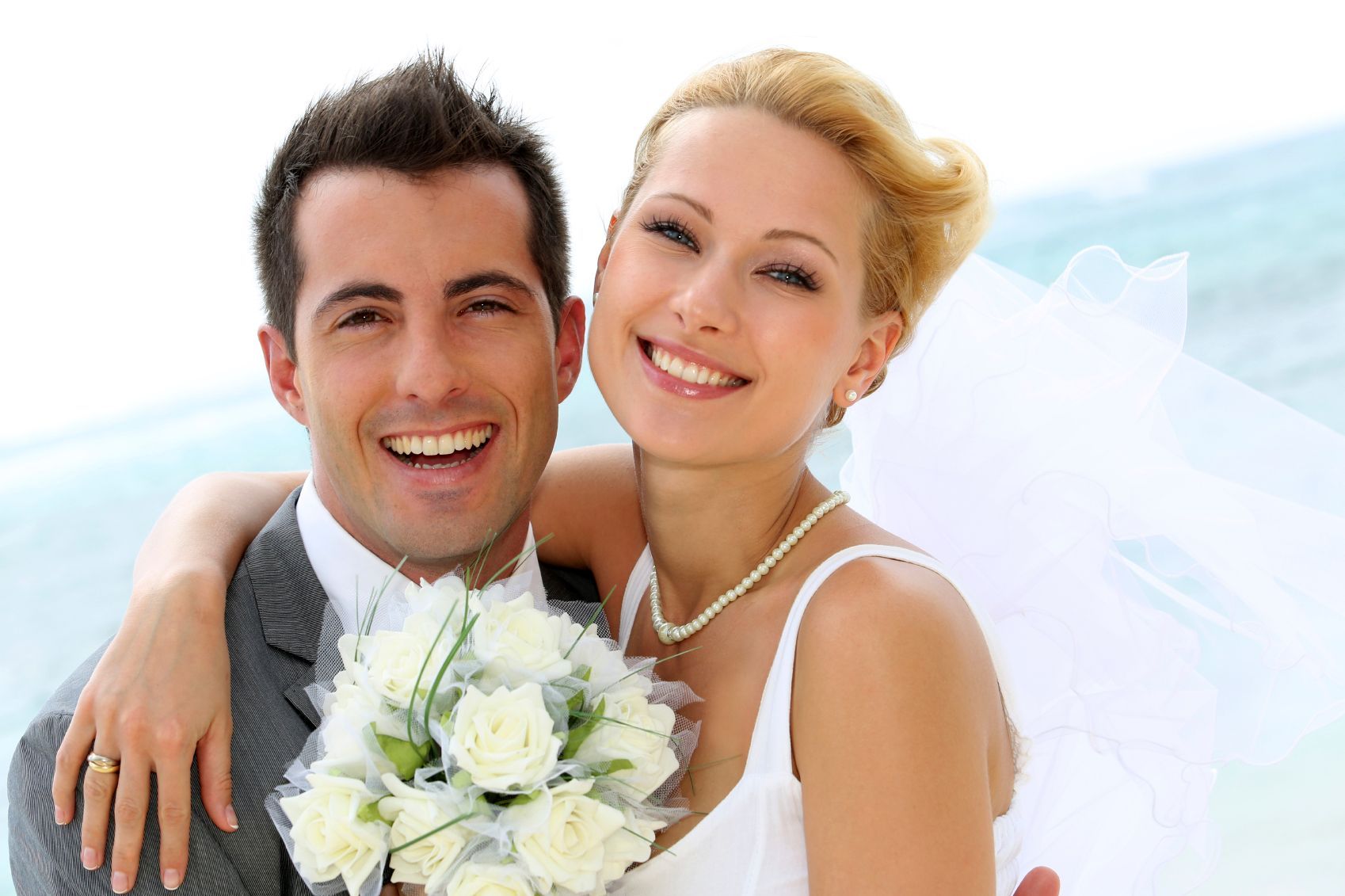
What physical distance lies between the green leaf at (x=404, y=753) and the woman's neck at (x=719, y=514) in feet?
2.99

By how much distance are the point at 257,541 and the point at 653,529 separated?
928 millimetres

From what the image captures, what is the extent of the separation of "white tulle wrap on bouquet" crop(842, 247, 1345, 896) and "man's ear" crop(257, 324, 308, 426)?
58.5 inches

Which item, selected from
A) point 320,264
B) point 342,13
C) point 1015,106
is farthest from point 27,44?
point 320,264

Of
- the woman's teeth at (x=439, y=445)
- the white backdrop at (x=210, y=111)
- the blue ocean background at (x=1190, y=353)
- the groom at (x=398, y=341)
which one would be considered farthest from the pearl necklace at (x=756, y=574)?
the white backdrop at (x=210, y=111)

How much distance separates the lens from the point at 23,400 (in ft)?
54.0

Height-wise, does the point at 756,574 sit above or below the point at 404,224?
below

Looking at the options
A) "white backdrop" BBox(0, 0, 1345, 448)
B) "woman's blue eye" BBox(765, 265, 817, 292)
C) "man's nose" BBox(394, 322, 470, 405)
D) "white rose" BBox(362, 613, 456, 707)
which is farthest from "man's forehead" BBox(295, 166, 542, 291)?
"white backdrop" BBox(0, 0, 1345, 448)

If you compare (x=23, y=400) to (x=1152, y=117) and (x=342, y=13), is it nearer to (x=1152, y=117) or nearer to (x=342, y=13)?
(x=342, y=13)

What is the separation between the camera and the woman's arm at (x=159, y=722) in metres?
2.12

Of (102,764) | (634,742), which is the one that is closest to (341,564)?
(102,764)

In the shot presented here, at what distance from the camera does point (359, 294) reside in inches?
107

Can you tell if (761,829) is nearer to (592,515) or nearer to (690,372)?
(690,372)

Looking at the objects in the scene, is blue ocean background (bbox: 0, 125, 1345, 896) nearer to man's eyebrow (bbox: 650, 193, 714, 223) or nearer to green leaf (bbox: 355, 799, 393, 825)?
man's eyebrow (bbox: 650, 193, 714, 223)

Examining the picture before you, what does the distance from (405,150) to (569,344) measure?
26.8 inches
